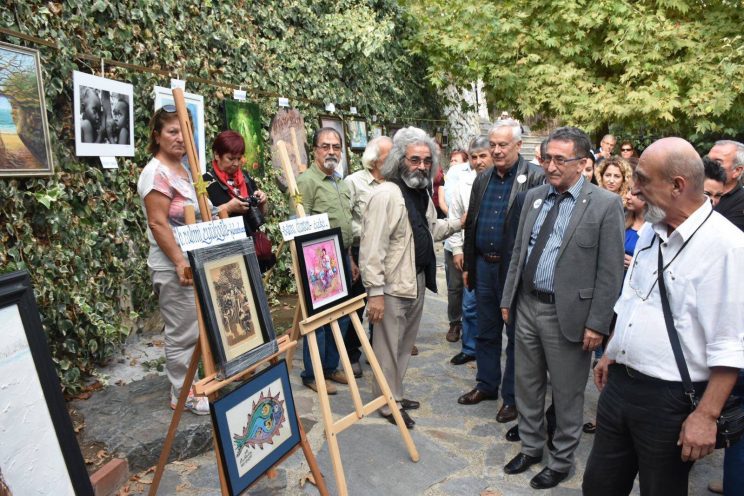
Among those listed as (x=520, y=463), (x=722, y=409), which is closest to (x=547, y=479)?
(x=520, y=463)

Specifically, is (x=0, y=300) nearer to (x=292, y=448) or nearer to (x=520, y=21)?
(x=292, y=448)

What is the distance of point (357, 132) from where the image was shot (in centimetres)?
883

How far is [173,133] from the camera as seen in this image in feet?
11.4

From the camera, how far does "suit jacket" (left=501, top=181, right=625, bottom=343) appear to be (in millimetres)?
3211

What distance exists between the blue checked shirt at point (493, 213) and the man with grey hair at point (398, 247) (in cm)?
47

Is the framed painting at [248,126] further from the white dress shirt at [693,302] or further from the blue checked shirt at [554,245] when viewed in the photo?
the white dress shirt at [693,302]

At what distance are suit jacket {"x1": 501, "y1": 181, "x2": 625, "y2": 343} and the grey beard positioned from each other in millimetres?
981

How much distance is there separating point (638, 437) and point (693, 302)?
2.03 ft

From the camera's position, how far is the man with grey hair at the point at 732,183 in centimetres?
392

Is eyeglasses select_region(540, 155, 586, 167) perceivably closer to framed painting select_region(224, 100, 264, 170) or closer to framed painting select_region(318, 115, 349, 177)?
framed painting select_region(224, 100, 264, 170)

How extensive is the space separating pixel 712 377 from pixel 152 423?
10.4ft

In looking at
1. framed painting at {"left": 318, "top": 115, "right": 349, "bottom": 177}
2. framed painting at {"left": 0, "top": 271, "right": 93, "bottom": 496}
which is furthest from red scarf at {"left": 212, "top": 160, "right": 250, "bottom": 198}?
framed painting at {"left": 318, "top": 115, "right": 349, "bottom": 177}

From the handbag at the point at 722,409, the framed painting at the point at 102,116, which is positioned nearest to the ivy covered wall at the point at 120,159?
the framed painting at the point at 102,116

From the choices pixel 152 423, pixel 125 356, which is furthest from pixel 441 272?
pixel 152 423
